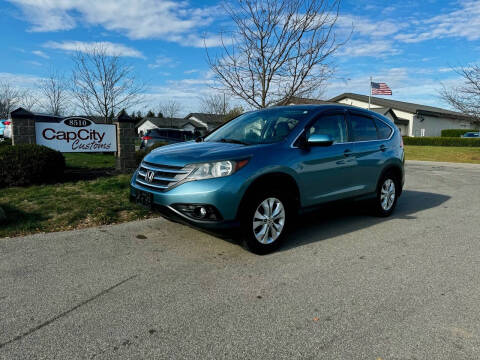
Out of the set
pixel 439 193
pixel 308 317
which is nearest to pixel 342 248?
pixel 308 317

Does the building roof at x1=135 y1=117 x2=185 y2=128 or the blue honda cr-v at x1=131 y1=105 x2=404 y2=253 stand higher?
the building roof at x1=135 y1=117 x2=185 y2=128

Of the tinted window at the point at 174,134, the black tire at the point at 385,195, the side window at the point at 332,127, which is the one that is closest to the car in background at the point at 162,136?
the tinted window at the point at 174,134

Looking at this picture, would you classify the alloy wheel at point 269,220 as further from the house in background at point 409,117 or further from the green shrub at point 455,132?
the green shrub at point 455,132

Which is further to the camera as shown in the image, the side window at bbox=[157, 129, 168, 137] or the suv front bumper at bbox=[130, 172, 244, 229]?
the side window at bbox=[157, 129, 168, 137]

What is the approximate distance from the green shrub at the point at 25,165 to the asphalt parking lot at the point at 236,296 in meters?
3.43

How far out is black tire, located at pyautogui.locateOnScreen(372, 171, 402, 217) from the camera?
19.1ft

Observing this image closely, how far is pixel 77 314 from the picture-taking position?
283 centimetres

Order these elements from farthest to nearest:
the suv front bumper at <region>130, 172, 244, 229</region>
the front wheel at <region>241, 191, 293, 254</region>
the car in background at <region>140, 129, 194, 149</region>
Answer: the car in background at <region>140, 129, 194, 149</region> → the front wheel at <region>241, 191, 293, 254</region> → the suv front bumper at <region>130, 172, 244, 229</region>

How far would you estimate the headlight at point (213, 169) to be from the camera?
3820 mm

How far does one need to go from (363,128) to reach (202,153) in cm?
281

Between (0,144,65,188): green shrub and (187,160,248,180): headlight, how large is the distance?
5.35m

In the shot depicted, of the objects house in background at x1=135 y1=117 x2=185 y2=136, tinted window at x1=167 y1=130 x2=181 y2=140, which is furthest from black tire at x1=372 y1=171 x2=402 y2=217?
house in background at x1=135 y1=117 x2=185 y2=136

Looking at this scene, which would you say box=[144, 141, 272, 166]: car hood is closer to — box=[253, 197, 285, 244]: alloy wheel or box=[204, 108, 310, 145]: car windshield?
box=[204, 108, 310, 145]: car windshield

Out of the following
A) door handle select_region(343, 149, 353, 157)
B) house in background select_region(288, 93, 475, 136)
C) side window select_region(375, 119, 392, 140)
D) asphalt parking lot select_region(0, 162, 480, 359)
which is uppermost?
house in background select_region(288, 93, 475, 136)
